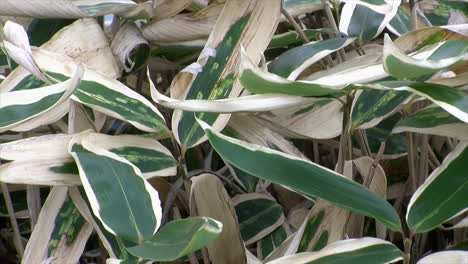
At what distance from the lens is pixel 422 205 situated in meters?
0.63

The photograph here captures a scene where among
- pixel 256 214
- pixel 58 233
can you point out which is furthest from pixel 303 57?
pixel 58 233

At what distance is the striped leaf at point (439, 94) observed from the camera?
603mm

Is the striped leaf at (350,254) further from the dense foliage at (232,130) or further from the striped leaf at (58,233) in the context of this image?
the striped leaf at (58,233)

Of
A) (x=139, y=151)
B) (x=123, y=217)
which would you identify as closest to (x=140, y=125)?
(x=139, y=151)

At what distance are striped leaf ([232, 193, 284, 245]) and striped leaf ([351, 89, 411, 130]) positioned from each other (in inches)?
5.8

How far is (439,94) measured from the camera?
622 mm

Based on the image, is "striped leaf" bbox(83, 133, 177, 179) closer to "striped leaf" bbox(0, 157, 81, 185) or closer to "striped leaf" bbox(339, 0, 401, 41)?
"striped leaf" bbox(0, 157, 81, 185)

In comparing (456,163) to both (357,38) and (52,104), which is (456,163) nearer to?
(357,38)

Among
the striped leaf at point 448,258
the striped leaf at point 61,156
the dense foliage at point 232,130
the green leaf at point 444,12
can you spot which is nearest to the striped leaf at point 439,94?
the dense foliage at point 232,130

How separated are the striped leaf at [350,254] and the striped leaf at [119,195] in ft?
0.35

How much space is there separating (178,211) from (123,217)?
0.21 m

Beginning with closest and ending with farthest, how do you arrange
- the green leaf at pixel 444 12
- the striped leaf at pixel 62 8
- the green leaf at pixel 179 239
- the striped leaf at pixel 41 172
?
the green leaf at pixel 179 239 → the striped leaf at pixel 41 172 → the striped leaf at pixel 62 8 → the green leaf at pixel 444 12

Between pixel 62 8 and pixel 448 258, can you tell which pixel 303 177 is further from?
pixel 62 8

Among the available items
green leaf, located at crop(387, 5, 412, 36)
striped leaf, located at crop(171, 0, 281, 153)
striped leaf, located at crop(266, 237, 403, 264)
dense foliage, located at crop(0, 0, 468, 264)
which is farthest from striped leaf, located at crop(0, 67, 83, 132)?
green leaf, located at crop(387, 5, 412, 36)
